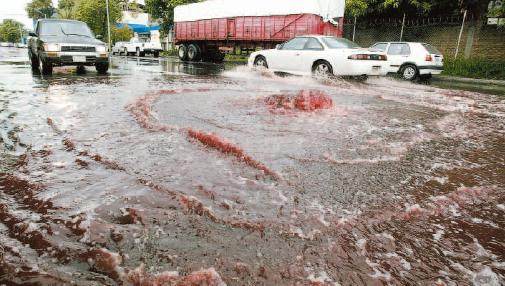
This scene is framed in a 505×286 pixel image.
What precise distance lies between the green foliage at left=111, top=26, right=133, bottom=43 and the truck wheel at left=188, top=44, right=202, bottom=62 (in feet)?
94.2

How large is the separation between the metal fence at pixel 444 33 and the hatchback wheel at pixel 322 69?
394 inches

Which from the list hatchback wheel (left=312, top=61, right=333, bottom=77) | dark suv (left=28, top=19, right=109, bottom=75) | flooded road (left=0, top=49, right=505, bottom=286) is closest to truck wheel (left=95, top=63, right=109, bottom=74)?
dark suv (left=28, top=19, right=109, bottom=75)

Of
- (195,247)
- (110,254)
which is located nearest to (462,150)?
(195,247)

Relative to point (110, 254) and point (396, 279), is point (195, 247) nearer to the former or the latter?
point (110, 254)

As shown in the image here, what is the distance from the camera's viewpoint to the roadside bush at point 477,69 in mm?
14039

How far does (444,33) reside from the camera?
18.2 meters

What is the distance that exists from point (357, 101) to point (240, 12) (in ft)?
37.8

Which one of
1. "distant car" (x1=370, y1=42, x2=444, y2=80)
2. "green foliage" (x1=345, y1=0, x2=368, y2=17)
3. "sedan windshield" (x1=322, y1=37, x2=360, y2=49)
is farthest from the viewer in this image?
"green foliage" (x1=345, y1=0, x2=368, y2=17)

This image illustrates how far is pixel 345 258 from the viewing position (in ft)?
6.31

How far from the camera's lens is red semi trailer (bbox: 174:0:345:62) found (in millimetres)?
14695

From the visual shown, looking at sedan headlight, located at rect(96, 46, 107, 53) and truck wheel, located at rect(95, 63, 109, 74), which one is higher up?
sedan headlight, located at rect(96, 46, 107, 53)

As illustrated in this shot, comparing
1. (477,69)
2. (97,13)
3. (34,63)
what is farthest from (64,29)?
(97,13)

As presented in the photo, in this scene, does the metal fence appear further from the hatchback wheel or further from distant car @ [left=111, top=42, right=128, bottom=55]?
distant car @ [left=111, top=42, right=128, bottom=55]

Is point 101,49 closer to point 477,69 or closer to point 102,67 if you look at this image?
point 102,67
